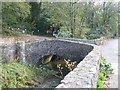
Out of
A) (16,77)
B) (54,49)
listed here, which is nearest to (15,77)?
(16,77)

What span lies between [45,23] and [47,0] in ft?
11.0

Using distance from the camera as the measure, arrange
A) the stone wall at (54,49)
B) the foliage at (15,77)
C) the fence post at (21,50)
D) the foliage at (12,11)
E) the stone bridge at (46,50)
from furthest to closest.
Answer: the foliage at (12,11)
the stone wall at (54,49)
the fence post at (21,50)
the stone bridge at (46,50)
the foliage at (15,77)

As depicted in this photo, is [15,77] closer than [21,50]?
Yes

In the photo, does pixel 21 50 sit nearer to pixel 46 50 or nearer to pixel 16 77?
pixel 16 77

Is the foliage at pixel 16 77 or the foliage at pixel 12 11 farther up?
the foliage at pixel 12 11

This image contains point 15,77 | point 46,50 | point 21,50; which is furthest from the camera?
point 46,50

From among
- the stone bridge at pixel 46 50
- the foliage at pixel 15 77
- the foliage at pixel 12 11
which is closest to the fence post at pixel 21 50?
the stone bridge at pixel 46 50

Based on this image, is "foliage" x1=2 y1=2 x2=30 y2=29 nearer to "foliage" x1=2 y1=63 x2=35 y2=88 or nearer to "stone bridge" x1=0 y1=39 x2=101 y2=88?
"stone bridge" x1=0 y1=39 x2=101 y2=88

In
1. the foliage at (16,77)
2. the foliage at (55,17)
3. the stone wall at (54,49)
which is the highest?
the foliage at (55,17)

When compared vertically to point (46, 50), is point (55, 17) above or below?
above

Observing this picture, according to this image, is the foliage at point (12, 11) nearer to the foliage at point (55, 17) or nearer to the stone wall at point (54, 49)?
the foliage at point (55, 17)

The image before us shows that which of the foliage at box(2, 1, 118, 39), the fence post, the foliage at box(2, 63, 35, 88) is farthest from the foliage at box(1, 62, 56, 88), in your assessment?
the foliage at box(2, 1, 118, 39)

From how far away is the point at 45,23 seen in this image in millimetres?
18656

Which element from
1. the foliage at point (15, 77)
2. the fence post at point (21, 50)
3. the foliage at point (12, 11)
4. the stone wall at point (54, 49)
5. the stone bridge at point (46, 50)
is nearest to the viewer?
the foliage at point (15, 77)
